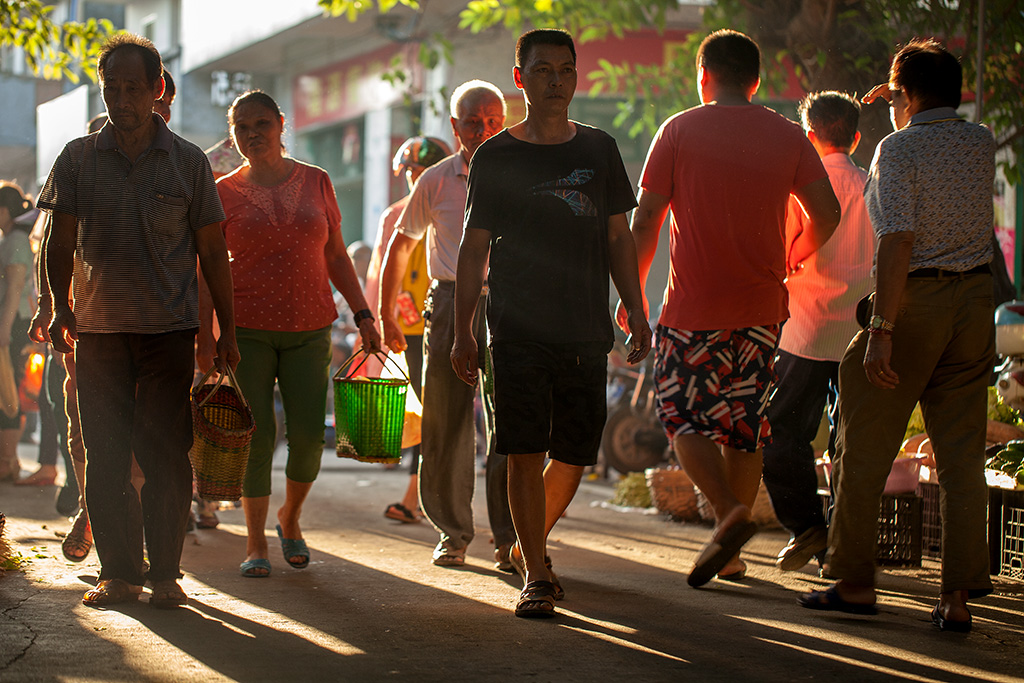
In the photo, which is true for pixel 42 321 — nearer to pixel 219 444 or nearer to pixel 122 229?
pixel 122 229

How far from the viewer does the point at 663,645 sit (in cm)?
425

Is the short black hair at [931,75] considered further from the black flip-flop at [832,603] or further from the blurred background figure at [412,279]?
the blurred background figure at [412,279]

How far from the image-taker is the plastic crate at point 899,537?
5988 millimetres

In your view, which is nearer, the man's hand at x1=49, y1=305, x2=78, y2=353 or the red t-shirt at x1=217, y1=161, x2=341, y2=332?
the man's hand at x1=49, y1=305, x2=78, y2=353

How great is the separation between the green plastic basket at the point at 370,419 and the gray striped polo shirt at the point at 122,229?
1225 mm

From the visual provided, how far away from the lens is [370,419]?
232 inches

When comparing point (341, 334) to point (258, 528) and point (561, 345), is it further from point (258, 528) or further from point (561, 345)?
point (561, 345)

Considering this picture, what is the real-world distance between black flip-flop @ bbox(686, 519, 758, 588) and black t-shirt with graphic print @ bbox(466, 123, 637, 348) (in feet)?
2.90

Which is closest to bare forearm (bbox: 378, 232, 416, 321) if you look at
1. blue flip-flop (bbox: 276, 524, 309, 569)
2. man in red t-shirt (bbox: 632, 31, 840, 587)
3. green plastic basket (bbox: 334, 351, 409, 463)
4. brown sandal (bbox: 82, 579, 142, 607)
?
green plastic basket (bbox: 334, 351, 409, 463)

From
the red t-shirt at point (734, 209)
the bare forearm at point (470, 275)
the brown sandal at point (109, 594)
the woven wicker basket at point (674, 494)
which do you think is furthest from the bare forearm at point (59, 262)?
the woven wicker basket at point (674, 494)

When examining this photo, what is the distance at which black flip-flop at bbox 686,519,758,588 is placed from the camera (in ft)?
16.0

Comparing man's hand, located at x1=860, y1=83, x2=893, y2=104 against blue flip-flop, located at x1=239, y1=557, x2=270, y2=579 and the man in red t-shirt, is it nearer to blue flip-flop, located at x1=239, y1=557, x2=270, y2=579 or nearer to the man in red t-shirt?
the man in red t-shirt

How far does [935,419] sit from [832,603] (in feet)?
2.64

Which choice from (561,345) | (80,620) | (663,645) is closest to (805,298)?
(561,345)
